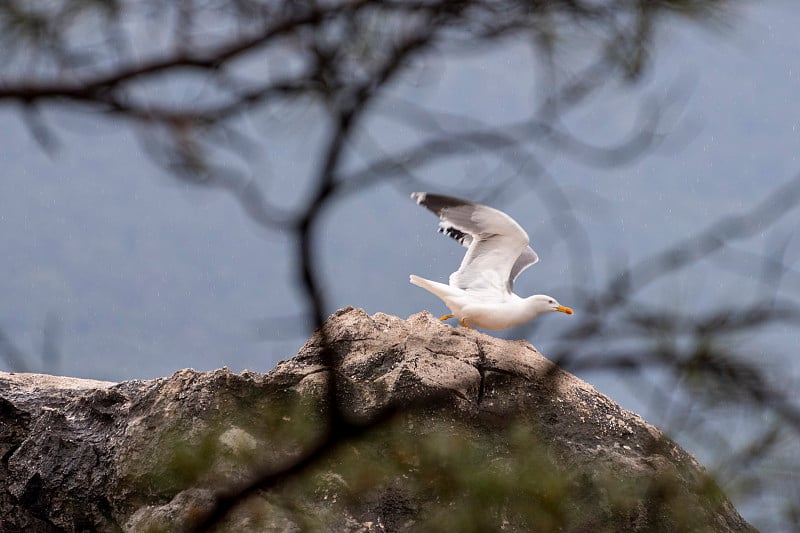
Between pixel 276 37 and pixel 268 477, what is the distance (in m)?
1.09

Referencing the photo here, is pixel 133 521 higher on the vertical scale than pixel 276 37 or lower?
lower

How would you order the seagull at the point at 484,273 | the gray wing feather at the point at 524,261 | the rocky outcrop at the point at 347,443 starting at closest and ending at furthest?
the rocky outcrop at the point at 347,443 < the seagull at the point at 484,273 < the gray wing feather at the point at 524,261

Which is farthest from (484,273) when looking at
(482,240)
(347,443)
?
(347,443)

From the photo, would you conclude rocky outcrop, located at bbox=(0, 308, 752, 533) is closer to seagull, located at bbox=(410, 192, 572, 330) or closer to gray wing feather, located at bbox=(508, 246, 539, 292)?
seagull, located at bbox=(410, 192, 572, 330)

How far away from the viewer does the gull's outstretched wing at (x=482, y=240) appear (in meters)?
7.05

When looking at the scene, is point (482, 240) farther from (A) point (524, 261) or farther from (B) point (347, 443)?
(B) point (347, 443)

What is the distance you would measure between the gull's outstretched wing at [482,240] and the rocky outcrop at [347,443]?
71.3 inches

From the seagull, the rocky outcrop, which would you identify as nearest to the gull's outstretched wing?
the seagull

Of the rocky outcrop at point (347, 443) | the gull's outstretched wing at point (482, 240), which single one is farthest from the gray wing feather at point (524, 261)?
the rocky outcrop at point (347, 443)

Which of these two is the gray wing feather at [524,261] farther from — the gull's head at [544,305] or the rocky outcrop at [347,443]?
the rocky outcrop at [347,443]

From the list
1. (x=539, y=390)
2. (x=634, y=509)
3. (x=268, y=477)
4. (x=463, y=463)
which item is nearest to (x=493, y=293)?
(x=539, y=390)

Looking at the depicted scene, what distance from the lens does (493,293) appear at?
714 centimetres

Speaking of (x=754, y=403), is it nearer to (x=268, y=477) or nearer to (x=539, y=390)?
(x=268, y=477)

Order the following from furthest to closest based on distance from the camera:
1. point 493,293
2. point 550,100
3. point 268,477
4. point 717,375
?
point 493,293 < point 550,100 < point 717,375 < point 268,477
